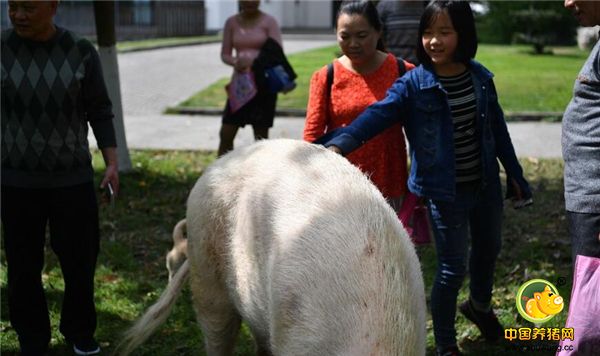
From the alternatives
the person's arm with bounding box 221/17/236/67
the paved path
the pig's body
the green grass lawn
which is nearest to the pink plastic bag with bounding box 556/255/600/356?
the pig's body

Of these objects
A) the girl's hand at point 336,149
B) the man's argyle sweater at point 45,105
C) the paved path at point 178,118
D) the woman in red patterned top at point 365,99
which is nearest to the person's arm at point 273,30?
the paved path at point 178,118

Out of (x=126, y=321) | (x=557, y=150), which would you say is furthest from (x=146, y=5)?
(x=126, y=321)

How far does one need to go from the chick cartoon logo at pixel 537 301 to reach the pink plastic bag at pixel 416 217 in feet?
1.86

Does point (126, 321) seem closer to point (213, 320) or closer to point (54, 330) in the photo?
point (54, 330)

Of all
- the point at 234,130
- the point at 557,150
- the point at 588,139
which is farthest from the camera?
the point at 557,150

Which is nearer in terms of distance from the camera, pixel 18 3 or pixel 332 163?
pixel 332 163

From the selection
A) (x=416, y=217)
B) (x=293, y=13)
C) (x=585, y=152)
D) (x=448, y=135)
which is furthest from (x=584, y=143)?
(x=293, y=13)

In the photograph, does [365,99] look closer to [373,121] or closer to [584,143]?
[373,121]

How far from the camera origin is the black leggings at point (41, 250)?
421 cm

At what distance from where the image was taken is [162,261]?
6109 millimetres

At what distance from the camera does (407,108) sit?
3879 mm

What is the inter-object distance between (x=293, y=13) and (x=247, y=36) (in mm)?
31521

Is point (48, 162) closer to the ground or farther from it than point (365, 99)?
closer to the ground

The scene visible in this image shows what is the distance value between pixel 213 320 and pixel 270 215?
0.83 meters
